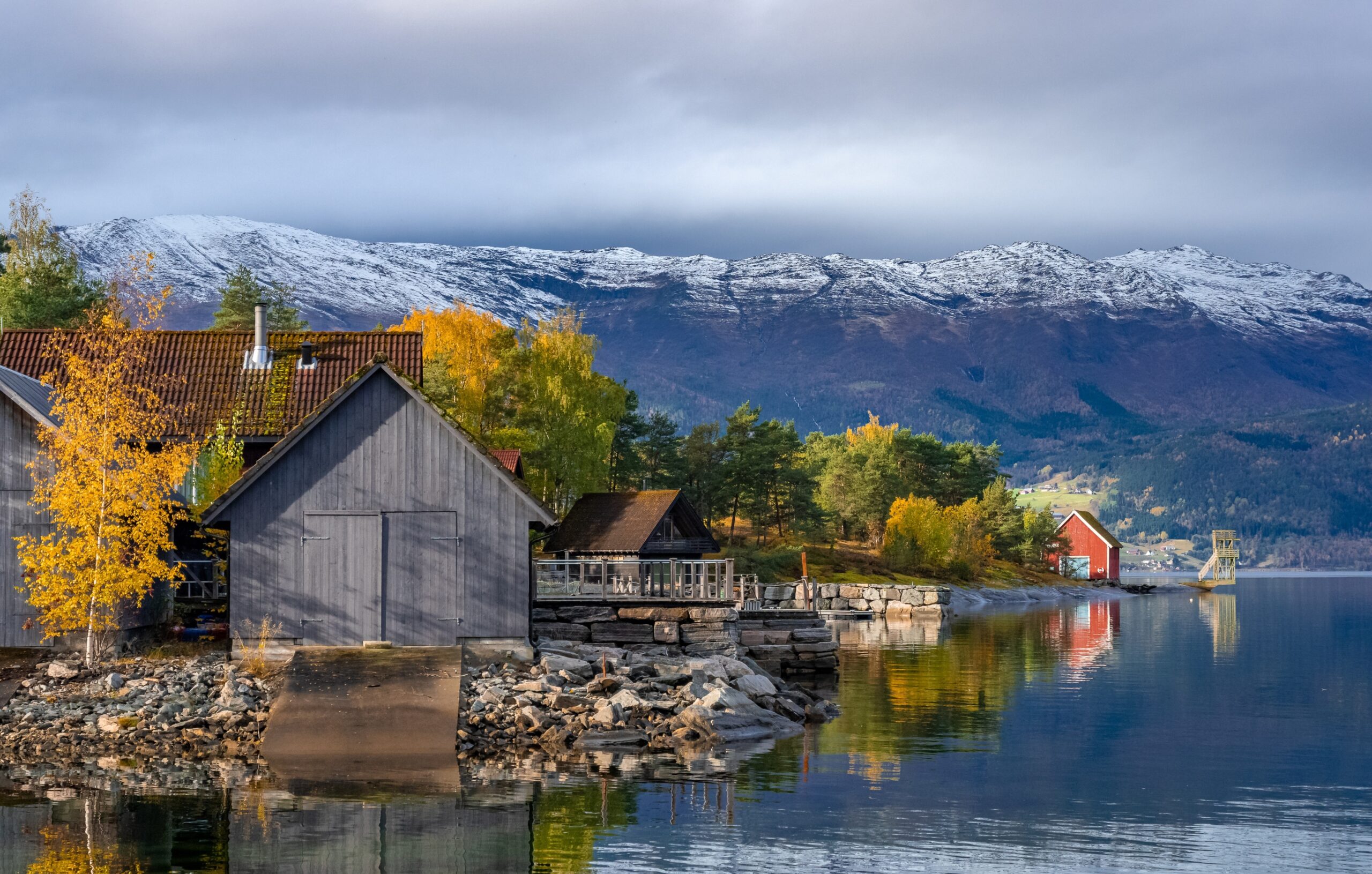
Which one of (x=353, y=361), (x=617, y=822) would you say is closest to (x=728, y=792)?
(x=617, y=822)

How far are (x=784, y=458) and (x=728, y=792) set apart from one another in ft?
253

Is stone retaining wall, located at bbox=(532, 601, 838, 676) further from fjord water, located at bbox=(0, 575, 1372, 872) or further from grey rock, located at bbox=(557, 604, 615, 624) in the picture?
fjord water, located at bbox=(0, 575, 1372, 872)

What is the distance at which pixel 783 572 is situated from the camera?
10019 cm

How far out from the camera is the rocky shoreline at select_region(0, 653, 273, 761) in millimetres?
31766

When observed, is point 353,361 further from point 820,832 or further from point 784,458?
point 784,458

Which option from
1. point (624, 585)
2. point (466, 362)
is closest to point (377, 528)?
point (624, 585)

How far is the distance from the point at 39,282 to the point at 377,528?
144ft

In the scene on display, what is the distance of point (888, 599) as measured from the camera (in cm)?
9844

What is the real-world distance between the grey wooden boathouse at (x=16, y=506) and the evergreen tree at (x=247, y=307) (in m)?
40.7

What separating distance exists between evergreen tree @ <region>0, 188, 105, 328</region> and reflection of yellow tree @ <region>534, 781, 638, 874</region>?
39739 mm

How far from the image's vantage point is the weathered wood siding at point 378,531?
36.4 metres

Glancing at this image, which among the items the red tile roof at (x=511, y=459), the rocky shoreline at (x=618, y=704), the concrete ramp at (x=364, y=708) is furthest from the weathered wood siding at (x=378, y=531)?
the red tile roof at (x=511, y=459)

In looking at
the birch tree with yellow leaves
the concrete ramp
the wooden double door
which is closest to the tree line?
the birch tree with yellow leaves

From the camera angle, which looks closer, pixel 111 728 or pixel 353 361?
pixel 111 728
